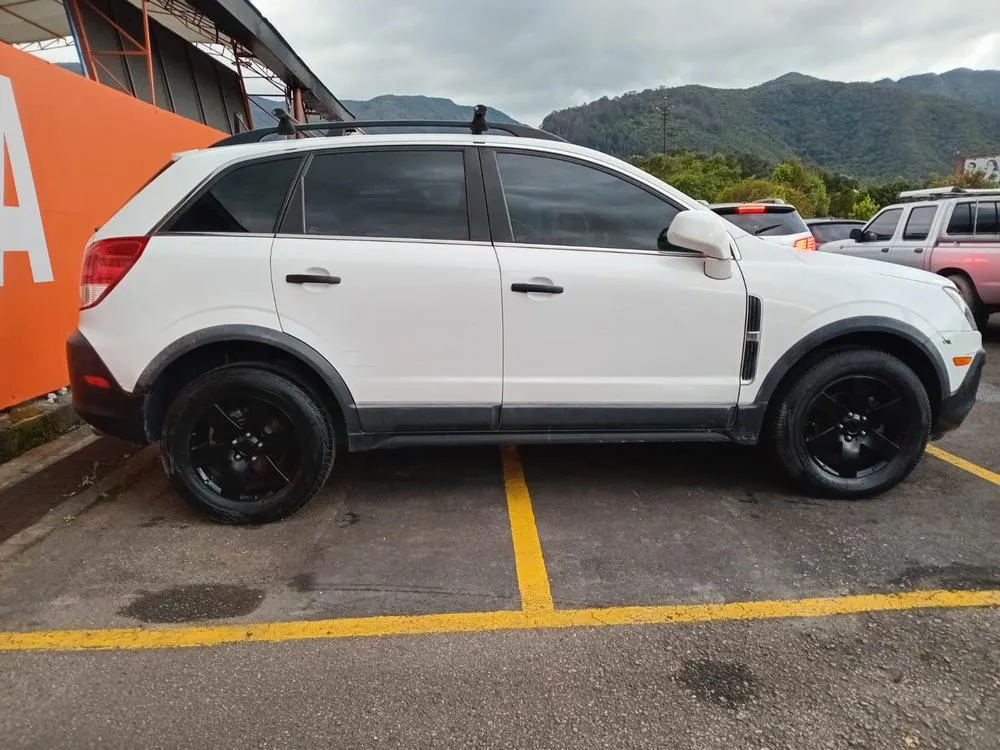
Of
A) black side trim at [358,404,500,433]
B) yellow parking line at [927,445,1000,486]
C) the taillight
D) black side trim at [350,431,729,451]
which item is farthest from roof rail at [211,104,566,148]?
yellow parking line at [927,445,1000,486]

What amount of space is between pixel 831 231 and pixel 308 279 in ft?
41.2

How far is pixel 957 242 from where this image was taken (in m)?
8.12

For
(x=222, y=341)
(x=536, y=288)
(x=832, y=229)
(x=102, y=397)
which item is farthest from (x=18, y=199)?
(x=832, y=229)

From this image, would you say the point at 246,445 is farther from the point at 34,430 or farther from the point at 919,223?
the point at 919,223

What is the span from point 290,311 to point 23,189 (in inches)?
103

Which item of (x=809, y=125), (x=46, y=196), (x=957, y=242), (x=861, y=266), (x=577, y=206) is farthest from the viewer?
(x=809, y=125)

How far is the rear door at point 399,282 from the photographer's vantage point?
10.3 ft

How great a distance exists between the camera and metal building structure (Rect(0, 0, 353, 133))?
9320mm

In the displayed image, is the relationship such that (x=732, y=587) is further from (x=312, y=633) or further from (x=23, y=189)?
(x=23, y=189)

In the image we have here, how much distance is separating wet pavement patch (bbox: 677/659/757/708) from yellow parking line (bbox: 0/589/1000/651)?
0.25 metres

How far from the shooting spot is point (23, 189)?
434 cm

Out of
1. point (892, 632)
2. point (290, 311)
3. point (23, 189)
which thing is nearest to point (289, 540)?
point (290, 311)

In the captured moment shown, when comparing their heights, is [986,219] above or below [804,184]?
below

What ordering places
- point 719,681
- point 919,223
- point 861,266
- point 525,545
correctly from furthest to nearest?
point 919,223 < point 861,266 < point 525,545 < point 719,681
